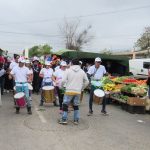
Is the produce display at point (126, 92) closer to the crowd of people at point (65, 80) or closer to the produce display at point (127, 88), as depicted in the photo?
the produce display at point (127, 88)

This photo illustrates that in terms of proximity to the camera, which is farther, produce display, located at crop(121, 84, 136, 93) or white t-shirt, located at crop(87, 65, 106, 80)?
produce display, located at crop(121, 84, 136, 93)

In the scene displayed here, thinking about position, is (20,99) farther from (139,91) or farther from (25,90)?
(139,91)

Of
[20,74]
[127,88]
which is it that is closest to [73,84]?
[20,74]

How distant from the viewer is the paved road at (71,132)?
8.79 meters

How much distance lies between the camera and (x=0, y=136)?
9.51 m

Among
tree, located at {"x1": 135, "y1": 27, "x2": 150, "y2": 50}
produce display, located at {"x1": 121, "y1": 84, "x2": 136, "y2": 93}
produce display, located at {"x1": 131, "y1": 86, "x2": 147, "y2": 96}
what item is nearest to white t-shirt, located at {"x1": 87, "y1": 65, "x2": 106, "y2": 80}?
produce display, located at {"x1": 131, "y1": 86, "x2": 147, "y2": 96}

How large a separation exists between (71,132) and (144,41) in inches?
2497

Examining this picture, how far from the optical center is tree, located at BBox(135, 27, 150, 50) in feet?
227

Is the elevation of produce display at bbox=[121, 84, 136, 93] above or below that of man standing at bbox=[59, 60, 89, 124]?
below

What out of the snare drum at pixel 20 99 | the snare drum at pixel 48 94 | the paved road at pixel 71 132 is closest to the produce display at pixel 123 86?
the paved road at pixel 71 132

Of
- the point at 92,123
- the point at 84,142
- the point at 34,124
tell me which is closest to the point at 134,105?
the point at 92,123

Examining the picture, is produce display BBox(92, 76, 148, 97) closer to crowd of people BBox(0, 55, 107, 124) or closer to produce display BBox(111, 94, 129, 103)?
produce display BBox(111, 94, 129, 103)

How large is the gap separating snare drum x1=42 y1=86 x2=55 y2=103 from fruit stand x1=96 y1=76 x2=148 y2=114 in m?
1.90

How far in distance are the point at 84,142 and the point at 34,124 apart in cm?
240
